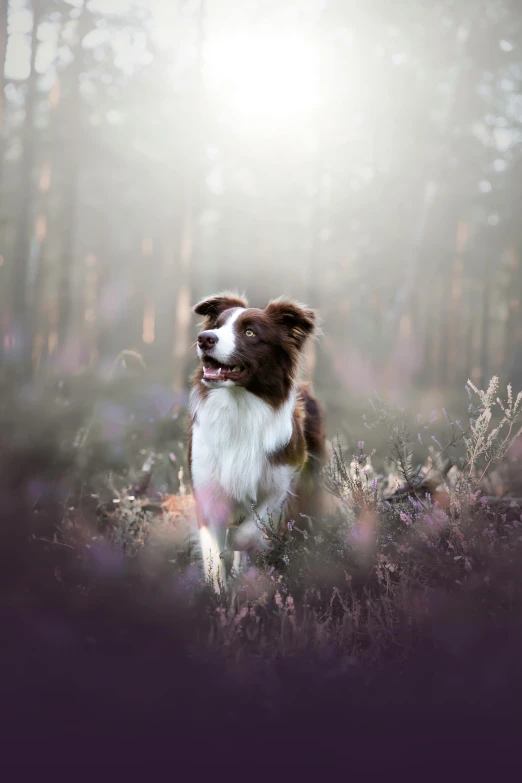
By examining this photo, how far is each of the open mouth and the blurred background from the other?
3827 mm

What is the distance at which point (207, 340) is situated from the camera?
4086 millimetres

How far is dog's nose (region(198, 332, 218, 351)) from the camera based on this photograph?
407 cm

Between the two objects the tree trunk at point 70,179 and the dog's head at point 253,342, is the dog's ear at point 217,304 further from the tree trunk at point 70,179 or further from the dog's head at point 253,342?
the tree trunk at point 70,179

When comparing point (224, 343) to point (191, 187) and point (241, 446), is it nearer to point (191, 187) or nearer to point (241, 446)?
point (241, 446)

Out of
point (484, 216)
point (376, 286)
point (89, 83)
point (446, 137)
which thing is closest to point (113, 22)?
point (89, 83)

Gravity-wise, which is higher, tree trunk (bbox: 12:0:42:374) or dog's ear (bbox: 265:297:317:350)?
tree trunk (bbox: 12:0:42:374)

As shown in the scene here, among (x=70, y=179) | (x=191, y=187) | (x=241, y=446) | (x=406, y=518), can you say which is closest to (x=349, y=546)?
(x=406, y=518)

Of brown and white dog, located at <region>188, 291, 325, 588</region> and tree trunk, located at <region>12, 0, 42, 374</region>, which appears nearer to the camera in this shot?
brown and white dog, located at <region>188, 291, 325, 588</region>

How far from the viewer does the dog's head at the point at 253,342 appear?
424 cm

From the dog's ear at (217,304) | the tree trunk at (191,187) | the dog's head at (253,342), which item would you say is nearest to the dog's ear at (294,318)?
the dog's head at (253,342)

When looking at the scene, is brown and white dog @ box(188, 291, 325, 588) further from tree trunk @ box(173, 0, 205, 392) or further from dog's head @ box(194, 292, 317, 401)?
tree trunk @ box(173, 0, 205, 392)

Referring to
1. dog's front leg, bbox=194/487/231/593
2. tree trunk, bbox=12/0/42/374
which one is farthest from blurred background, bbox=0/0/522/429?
dog's front leg, bbox=194/487/231/593

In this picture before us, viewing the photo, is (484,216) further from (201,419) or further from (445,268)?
(201,419)

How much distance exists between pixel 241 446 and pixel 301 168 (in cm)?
1084
